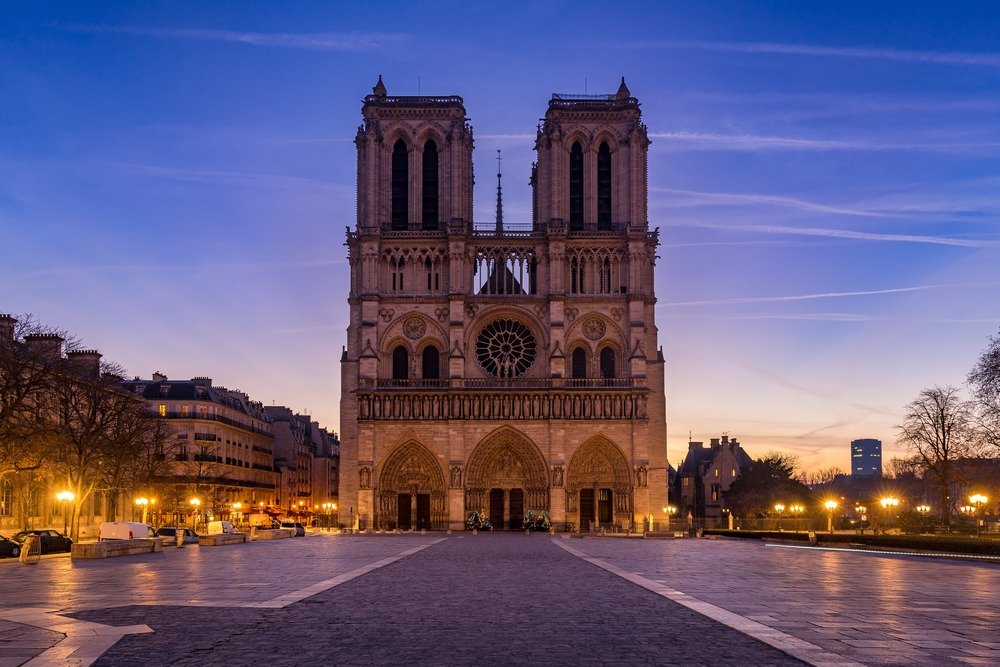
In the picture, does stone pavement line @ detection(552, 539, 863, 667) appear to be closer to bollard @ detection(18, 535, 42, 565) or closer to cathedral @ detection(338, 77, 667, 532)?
bollard @ detection(18, 535, 42, 565)

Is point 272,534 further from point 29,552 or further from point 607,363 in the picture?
point 607,363

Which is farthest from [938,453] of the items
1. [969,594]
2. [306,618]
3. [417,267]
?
[306,618]

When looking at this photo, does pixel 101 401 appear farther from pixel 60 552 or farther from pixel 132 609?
pixel 132 609

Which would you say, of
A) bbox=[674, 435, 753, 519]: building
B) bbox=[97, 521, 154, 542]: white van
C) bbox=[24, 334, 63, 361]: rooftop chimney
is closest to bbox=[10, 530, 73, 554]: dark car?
bbox=[97, 521, 154, 542]: white van

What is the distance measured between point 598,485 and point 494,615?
61.6m

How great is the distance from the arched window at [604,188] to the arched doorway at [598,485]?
16092mm

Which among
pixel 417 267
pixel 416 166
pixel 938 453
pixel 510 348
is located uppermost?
pixel 416 166

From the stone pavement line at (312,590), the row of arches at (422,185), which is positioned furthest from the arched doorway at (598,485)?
the stone pavement line at (312,590)

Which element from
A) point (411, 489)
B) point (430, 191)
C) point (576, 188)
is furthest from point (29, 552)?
point (576, 188)

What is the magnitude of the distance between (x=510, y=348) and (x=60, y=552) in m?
41.6

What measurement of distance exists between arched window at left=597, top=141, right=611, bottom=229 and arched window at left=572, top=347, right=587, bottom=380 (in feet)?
30.7

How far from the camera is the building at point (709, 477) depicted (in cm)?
10431

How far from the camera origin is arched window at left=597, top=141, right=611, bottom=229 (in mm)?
80875

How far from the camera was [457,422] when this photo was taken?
249 feet
